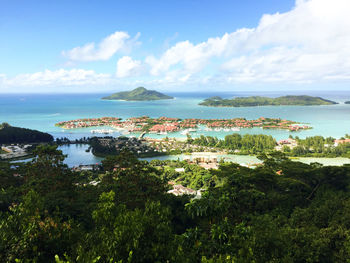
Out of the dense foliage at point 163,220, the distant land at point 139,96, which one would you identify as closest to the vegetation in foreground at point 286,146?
the dense foliage at point 163,220

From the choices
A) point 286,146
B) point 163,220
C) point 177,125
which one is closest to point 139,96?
point 177,125

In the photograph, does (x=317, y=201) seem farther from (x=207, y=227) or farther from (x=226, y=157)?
(x=226, y=157)

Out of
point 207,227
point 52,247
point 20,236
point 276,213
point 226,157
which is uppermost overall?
point 20,236

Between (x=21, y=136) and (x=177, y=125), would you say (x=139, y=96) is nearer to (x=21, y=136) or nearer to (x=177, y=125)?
(x=177, y=125)

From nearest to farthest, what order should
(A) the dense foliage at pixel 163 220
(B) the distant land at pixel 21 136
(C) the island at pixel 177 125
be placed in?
(A) the dense foliage at pixel 163 220
(B) the distant land at pixel 21 136
(C) the island at pixel 177 125

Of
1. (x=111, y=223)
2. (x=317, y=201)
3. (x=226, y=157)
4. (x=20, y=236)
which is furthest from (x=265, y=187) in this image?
(x=226, y=157)

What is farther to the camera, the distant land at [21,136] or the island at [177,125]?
the island at [177,125]

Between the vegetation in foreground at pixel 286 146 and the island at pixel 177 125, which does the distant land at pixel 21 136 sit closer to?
the island at pixel 177 125

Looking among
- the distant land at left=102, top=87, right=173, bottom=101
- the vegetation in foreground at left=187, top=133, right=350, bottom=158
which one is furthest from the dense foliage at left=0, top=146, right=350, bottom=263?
the distant land at left=102, top=87, right=173, bottom=101
